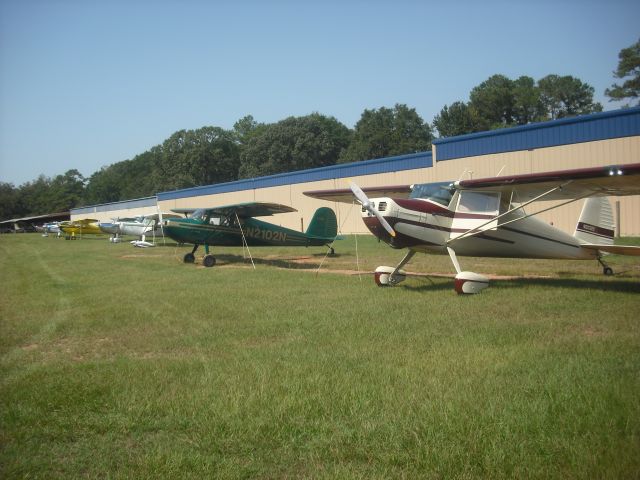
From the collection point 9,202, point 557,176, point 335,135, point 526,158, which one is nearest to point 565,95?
point 335,135

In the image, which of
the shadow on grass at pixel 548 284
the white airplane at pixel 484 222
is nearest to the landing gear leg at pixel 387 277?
the white airplane at pixel 484 222

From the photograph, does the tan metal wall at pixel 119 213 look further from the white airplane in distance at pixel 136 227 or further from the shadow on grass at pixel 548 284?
the shadow on grass at pixel 548 284

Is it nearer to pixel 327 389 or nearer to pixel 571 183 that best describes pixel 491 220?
pixel 571 183

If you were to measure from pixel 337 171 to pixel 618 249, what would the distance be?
28.1 m

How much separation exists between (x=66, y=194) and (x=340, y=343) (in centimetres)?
12951

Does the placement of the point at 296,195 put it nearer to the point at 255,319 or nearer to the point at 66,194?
the point at 255,319

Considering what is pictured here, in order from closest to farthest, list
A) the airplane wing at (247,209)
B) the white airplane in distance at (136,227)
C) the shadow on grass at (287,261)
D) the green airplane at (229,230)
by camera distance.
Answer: the shadow on grass at (287,261) → the airplane wing at (247,209) → the green airplane at (229,230) → the white airplane in distance at (136,227)

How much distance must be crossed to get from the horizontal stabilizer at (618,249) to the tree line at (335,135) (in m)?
39.4

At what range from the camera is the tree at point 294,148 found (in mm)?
74312

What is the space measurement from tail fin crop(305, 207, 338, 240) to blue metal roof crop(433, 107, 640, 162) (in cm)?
1002

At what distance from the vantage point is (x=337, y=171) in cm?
3719

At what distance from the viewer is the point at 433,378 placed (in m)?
4.38

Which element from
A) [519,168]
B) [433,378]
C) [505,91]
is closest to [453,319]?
[433,378]

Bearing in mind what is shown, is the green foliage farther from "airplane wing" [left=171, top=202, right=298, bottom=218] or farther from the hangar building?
"airplane wing" [left=171, top=202, right=298, bottom=218]
